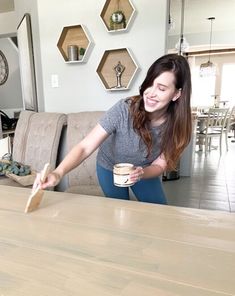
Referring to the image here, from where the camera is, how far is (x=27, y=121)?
250cm

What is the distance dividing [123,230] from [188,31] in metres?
6.54

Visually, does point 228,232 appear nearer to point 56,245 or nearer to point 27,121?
point 56,245

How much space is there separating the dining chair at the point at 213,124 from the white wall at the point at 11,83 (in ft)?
13.0

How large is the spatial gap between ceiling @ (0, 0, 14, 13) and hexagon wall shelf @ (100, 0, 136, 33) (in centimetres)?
275

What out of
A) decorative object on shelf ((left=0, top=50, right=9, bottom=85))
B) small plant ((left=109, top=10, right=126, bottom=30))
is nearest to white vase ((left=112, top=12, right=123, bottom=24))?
small plant ((left=109, top=10, right=126, bottom=30))

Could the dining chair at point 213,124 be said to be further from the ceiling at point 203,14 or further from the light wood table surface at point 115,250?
the light wood table surface at point 115,250

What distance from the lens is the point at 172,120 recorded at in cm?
133

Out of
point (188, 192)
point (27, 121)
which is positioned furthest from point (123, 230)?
point (188, 192)

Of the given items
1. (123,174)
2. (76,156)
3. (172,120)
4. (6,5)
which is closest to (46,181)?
(76,156)

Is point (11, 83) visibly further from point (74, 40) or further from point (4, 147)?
point (4, 147)

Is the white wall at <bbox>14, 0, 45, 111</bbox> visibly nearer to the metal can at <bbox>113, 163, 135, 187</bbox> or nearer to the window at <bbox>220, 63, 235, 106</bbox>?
the metal can at <bbox>113, 163, 135, 187</bbox>

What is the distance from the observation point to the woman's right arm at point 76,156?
42.1 inches

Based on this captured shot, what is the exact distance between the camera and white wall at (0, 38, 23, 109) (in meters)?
5.91

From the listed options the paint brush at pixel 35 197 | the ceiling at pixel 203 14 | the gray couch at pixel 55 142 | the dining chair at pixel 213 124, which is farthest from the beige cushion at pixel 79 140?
the dining chair at pixel 213 124
